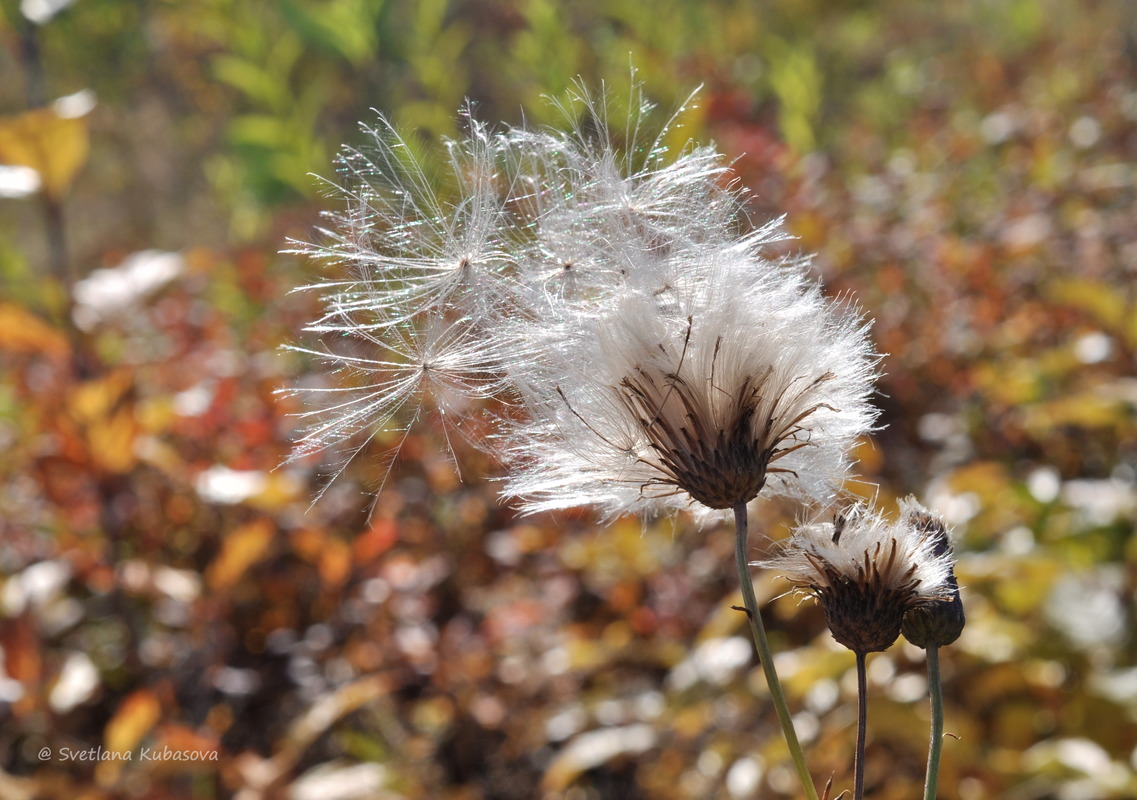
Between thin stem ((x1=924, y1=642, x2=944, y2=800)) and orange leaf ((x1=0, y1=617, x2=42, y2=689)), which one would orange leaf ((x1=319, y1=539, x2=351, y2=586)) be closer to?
orange leaf ((x1=0, y1=617, x2=42, y2=689))

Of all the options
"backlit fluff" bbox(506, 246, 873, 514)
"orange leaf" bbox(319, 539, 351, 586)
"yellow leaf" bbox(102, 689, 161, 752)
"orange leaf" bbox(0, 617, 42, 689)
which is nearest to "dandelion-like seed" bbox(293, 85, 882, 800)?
"backlit fluff" bbox(506, 246, 873, 514)

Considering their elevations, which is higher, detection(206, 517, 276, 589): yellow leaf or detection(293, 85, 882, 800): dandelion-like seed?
detection(293, 85, 882, 800): dandelion-like seed

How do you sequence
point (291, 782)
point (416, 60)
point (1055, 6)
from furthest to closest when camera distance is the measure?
point (1055, 6) < point (416, 60) < point (291, 782)

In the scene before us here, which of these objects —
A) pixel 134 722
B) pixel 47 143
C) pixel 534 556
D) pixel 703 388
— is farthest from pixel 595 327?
pixel 534 556

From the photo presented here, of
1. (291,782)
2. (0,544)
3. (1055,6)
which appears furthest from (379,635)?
(1055,6)

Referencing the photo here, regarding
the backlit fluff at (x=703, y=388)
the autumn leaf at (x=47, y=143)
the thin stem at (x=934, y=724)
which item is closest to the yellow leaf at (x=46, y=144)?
the autumn leaf at (x=47, y=143)

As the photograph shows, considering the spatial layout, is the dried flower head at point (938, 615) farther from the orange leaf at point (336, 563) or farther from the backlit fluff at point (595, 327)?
the orange leaf at point (336, 563)

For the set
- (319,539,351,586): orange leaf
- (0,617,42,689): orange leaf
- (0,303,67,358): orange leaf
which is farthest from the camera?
(319,539,351,586): orange leaf

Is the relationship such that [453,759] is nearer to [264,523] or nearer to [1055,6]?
[264,523]
